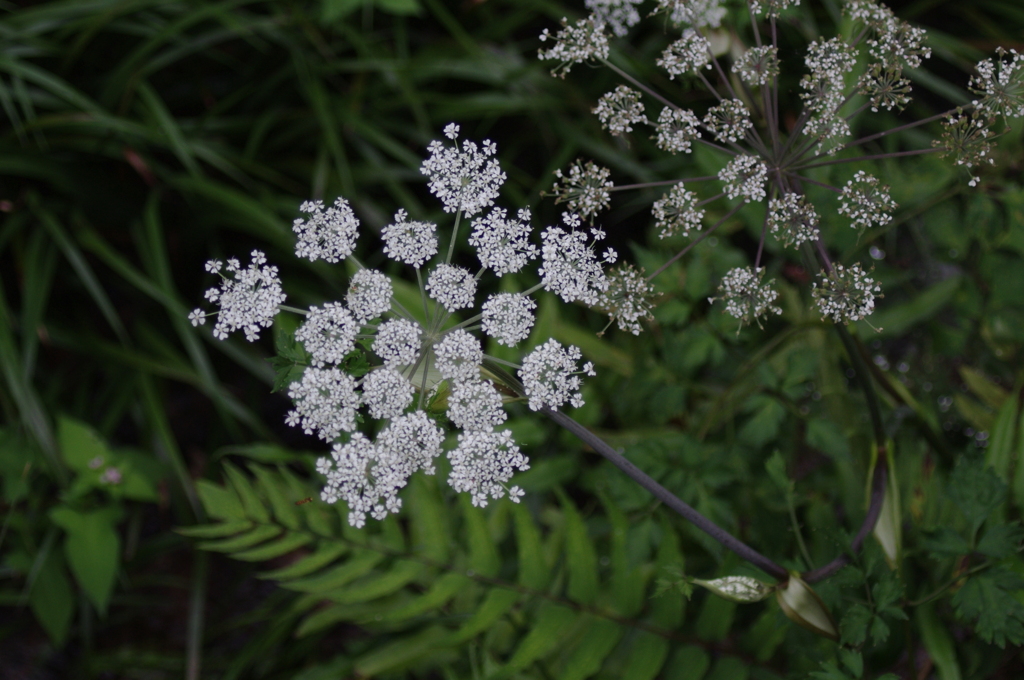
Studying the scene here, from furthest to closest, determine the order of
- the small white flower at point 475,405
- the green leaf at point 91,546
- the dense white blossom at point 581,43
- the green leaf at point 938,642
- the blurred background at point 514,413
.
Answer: the green leaf at point 91,546 < the blurred background at point 514,413 < the green leaf at point 938,642 < the dense white blossom at point 581,43 < the small white flower at point 475,405

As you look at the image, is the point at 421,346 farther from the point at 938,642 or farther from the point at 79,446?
the point at 79,446

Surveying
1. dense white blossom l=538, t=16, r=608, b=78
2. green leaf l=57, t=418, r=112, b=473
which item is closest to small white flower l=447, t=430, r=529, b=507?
dense white blossom l=538, t=16, r=608, b=78

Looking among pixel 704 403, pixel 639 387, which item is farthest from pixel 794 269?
pixel 639 387

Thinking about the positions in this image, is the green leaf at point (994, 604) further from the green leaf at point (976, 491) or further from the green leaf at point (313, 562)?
the green leaf at point (313, 562)

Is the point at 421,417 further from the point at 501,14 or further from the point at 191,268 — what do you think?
the point at 501,14

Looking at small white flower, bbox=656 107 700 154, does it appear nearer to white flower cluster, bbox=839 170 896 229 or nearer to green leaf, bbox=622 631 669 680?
white flower cluster, bbox=839 170 896 229

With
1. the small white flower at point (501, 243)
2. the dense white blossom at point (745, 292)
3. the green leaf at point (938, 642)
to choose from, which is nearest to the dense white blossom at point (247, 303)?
the small white flower at point (501, 243)

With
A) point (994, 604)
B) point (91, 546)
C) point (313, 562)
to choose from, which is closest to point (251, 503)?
point (313, 562)
